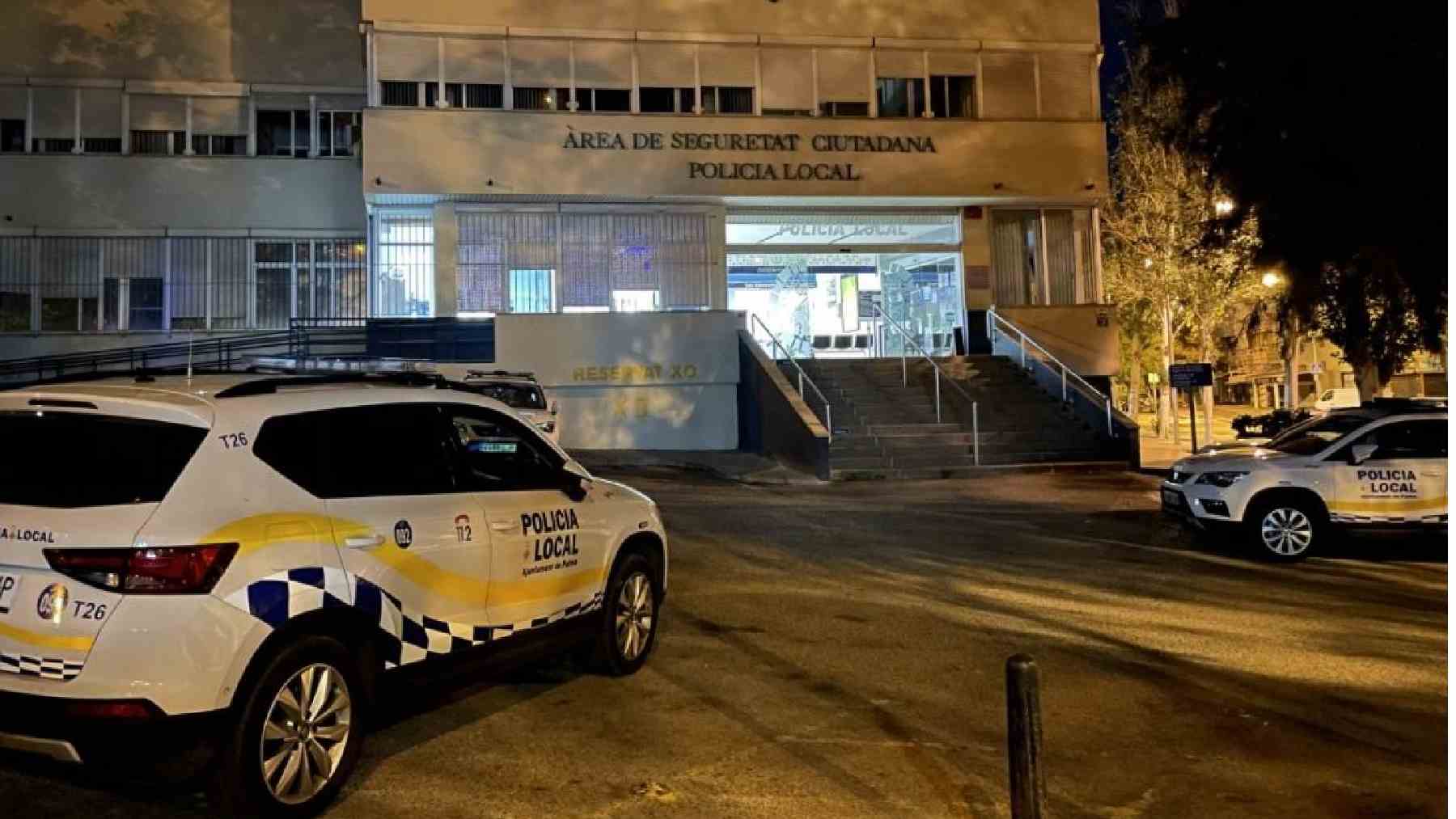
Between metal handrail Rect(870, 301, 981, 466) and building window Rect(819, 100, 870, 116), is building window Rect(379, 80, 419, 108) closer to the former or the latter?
building window Rect(819, 100, 870, 116)

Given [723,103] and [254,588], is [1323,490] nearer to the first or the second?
[254,588]

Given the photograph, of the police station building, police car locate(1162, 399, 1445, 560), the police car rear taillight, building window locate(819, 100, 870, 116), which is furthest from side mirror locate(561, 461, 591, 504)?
building window locate(819, 100, 870, 116)

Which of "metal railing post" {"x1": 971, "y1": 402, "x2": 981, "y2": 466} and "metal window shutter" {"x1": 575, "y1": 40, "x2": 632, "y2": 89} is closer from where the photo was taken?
"metal railing post" {"x1": 971, "y1": 402, "x2": 981, "y2": 466}

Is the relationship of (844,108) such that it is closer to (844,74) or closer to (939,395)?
(844,74)

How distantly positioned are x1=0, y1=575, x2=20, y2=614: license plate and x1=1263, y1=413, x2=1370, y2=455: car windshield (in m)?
11.3

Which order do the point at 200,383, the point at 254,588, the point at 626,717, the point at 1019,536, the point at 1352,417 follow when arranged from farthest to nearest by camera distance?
the point at 1019,536 → the point at 1352,417 → the point at 626,717 → the point at 200,383 → the point at 254,588

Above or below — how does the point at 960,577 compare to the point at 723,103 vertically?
below

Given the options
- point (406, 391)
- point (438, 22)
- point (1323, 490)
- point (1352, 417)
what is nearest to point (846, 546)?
point (1323, 490)

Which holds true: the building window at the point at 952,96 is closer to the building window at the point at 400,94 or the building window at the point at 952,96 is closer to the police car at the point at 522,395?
the building window at the point at 400,94

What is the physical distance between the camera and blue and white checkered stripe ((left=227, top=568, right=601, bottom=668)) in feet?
12.6

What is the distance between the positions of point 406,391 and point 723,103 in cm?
2025

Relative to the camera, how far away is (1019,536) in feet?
39.7

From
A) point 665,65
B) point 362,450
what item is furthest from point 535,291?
point 362,450

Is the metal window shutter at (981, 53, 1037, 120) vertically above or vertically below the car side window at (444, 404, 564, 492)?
above
